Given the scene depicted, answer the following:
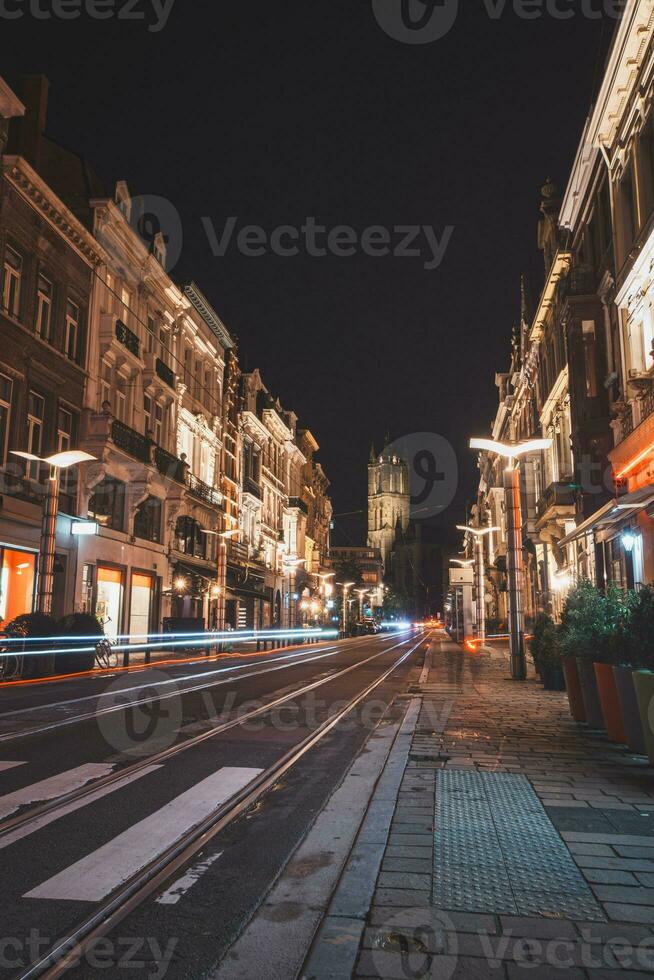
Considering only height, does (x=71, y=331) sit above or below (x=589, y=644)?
above

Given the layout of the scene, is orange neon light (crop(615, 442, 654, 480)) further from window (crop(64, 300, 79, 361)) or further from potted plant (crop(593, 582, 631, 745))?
window (crop(64, 300, 79, 361))

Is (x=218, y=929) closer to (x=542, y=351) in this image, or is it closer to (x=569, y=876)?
(x=569, y=876)

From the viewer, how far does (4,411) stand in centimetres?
2244

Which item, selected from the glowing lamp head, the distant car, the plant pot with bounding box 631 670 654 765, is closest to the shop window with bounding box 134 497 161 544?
the glowing lamp head

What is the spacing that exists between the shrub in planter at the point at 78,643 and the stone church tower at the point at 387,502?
153986 millimetres

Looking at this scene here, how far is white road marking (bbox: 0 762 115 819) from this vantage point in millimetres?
5770

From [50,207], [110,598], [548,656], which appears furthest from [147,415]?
[548,656]

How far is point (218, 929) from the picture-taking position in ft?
11.6

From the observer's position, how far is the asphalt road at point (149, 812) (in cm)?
348

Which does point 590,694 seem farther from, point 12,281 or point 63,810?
point 12,281

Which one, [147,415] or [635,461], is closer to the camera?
[635,461]

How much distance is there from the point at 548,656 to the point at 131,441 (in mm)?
20059

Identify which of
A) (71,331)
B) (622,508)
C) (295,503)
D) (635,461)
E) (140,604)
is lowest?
(140,604)

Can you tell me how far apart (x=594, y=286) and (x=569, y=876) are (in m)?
22.6
